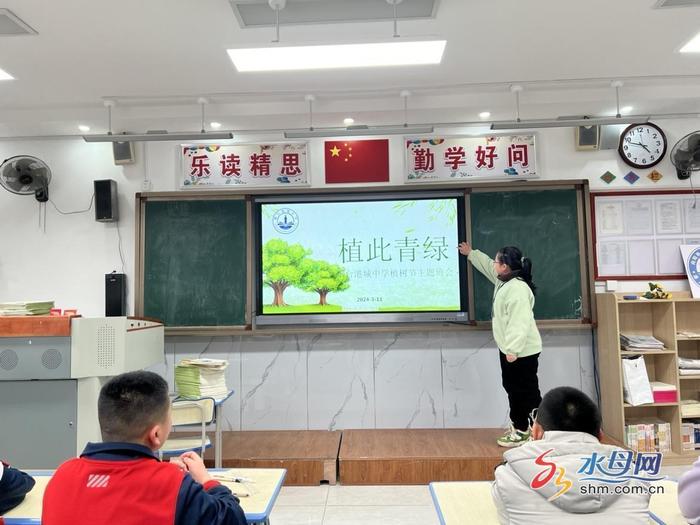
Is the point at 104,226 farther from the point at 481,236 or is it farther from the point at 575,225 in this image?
the point at 575,225

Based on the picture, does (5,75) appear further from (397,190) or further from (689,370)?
(689,370)

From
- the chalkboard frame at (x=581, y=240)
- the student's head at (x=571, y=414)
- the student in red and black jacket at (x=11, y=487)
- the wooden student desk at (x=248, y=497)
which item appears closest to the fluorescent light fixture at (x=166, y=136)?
the chalkboard frame at (x=581, y=240)

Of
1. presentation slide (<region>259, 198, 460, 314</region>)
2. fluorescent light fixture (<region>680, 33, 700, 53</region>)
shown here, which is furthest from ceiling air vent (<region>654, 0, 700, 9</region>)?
presentation slide (<region>259, 198, 460, 314</region>)

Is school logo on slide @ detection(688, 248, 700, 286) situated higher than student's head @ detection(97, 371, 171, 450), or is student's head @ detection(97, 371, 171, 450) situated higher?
school logo on slide @ detection(688, 248, 700, 286)

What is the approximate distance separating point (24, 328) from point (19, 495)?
6.58 ft

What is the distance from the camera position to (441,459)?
3.87 meters

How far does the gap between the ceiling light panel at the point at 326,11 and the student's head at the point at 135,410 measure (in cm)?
217

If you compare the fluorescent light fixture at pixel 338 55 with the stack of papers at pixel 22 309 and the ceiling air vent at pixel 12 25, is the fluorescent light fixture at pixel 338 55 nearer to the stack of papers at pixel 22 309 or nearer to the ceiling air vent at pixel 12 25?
the ceiling air vent at pixel 12 25

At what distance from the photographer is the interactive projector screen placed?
15.5 ft

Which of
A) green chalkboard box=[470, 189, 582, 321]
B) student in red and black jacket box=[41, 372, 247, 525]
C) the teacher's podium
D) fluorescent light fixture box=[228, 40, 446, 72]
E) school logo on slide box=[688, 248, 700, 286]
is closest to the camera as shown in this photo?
student in red and black jacket box=[41, 372, 247, 525]

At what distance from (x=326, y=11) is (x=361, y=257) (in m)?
2.28

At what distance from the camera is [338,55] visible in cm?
311

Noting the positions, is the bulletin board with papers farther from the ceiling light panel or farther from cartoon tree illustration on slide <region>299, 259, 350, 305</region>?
the ceiling light panel

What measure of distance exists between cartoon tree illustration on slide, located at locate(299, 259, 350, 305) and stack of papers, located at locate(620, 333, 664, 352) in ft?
7.76
